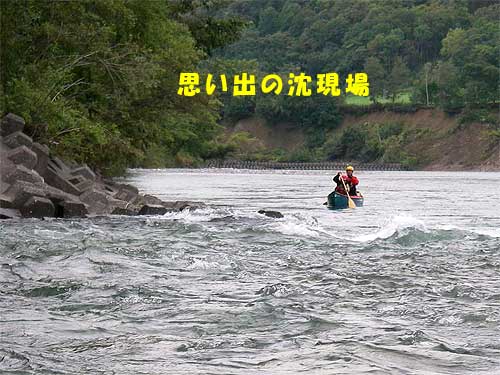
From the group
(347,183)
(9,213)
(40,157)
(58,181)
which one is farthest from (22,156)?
(347,183)

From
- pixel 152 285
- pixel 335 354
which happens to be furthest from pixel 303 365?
pixel 152 285

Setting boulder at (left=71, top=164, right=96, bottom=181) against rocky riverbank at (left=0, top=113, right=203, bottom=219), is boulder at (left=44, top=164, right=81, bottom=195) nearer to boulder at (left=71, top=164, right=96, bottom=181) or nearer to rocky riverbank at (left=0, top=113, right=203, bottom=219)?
rocky riverbank at (left=0, top=113, right=203, bottom=219)

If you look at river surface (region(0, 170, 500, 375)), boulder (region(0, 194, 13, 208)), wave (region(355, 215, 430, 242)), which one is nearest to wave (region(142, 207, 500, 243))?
wave (region(355, 215, 430, 242))

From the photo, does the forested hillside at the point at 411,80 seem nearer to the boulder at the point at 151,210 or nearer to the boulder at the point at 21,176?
the boulder at the point at 151,210

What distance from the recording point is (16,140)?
94.2 feet

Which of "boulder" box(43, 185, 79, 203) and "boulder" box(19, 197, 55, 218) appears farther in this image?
"boulder" box(43, 185, 79, 203)

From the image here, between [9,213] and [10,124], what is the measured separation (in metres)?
5.62

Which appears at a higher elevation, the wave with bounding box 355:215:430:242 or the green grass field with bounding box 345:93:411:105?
the green grass field with bounding box 345:93:411:105

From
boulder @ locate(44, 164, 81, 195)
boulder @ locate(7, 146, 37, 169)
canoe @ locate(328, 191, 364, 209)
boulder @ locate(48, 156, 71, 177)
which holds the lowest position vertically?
canoe @ locate(328, 191, 364, 209)

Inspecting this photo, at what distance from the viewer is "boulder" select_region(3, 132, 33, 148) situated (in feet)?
93.5

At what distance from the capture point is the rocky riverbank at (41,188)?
83.4 ft

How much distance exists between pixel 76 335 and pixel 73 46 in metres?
24.9

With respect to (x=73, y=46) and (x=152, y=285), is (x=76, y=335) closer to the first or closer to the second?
(x=152, y=285)

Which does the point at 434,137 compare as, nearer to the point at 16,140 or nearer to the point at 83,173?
the point at 83,173
